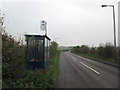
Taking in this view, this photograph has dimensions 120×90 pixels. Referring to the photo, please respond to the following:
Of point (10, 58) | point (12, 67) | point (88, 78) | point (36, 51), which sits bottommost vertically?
point (88, 78)

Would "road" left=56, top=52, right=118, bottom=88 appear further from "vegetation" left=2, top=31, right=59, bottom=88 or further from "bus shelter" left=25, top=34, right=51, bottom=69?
"bus shelter" left=25, top=34, right=51, bottom=69

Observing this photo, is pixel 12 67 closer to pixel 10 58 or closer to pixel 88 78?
pixel 10 58

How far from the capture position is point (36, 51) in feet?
50.4

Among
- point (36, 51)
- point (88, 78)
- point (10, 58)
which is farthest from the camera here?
point (36, 51)

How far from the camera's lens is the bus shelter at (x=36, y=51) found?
580 inches

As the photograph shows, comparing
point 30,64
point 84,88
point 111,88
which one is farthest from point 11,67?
point 30,64

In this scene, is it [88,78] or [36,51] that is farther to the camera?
[36,51]

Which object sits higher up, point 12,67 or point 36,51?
point 36,51

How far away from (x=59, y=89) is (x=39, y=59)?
600 cm

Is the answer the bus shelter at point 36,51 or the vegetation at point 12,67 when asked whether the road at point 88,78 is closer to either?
the vegetation at point 12,67

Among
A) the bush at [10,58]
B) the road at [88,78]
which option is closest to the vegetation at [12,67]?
the bush at [10,58]

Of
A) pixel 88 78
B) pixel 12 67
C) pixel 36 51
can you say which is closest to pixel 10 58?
pixel 12 67

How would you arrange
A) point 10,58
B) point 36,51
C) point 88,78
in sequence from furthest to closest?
point 36,51 < point 88,78 < point 10,58

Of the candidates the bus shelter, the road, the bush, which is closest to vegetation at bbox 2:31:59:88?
the bush
